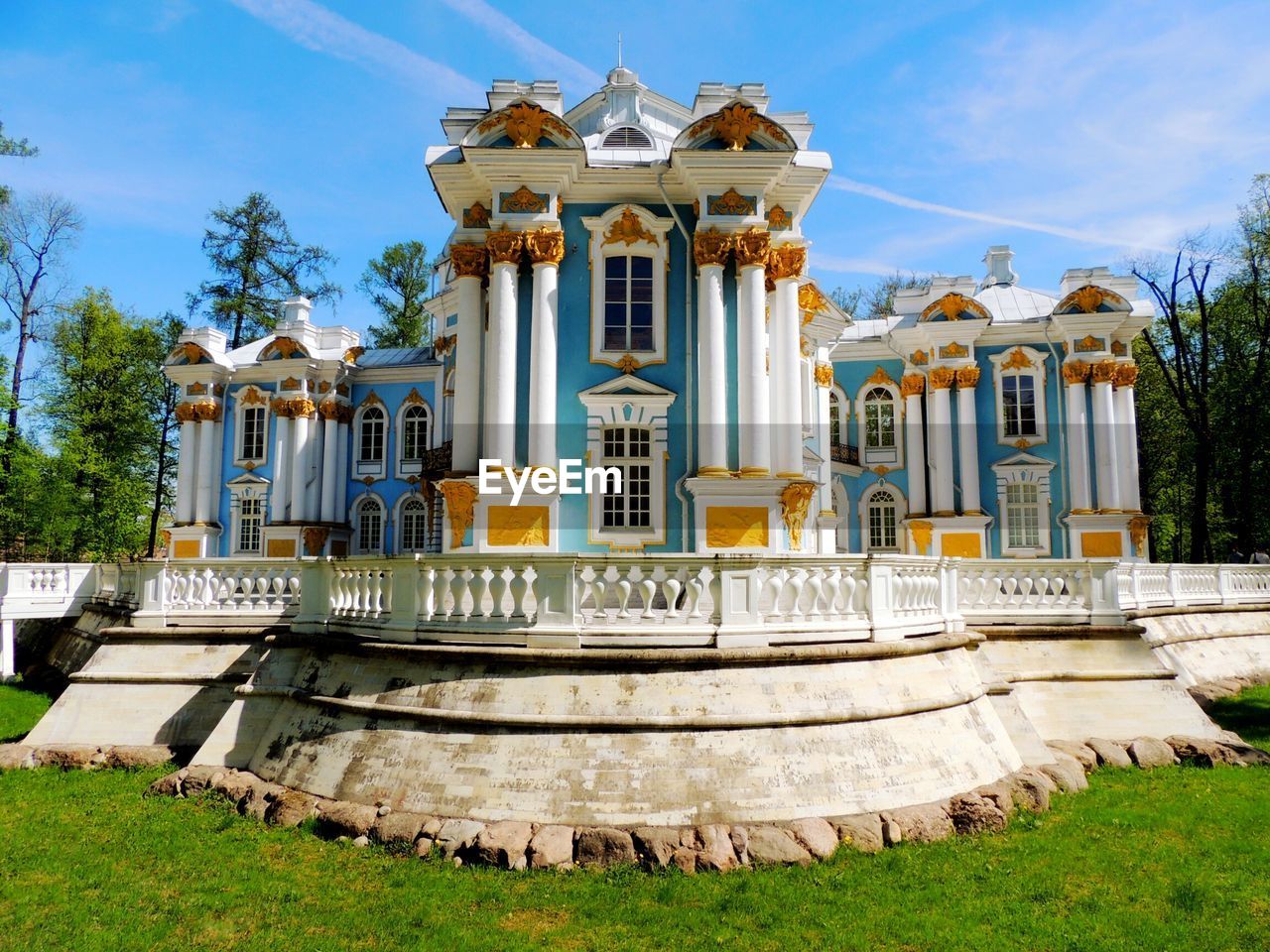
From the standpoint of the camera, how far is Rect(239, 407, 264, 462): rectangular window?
28016 millimetres

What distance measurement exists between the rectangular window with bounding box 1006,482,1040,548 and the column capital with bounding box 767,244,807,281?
12.3m

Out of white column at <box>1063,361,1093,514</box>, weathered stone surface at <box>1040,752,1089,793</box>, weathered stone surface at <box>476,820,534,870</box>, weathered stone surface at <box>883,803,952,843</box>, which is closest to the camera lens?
weathered stone surface at <box>476,820,534,870</box>

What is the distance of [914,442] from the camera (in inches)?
1019

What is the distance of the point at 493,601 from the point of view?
886cm

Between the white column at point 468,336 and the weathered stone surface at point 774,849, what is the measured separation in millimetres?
10100

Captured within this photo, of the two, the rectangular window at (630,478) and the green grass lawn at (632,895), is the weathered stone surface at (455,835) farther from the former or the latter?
the rectangular window at (630,478)

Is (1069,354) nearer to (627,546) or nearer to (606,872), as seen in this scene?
(627,546)

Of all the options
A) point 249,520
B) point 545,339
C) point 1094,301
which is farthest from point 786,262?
point 249,520

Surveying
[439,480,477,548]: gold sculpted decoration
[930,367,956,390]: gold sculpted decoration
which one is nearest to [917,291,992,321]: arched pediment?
[930,367,956,390]: gold sculpted decoration

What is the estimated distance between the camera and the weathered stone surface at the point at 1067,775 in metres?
9.79

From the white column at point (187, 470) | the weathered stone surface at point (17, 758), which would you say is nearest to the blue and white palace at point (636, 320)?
the weathered stone surface at point (17, 758)

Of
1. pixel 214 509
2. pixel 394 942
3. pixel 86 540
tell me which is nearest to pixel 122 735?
pixel 394 942

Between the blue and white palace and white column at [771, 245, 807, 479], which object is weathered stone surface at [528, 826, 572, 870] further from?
white column at [771, 245, 807, 479]

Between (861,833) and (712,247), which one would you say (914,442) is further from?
(861,833)
